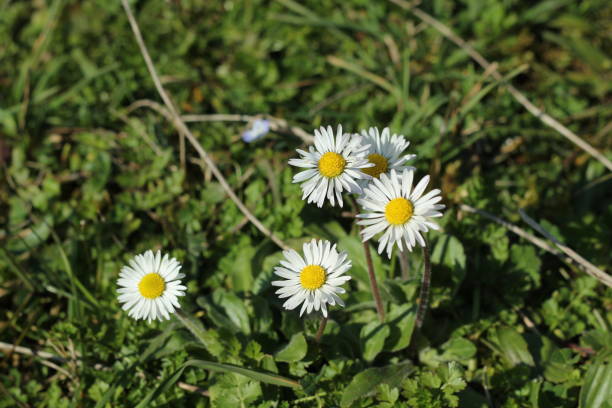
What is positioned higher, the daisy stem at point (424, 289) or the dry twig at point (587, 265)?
the dry twig at point (587, 265)

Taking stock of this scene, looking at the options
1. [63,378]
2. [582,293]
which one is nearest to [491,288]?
[582,293]

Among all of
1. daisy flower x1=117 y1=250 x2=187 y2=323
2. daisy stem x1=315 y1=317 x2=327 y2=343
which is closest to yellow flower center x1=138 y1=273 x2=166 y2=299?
daisy flower x1=117 y1=250 x2=187 y2=323

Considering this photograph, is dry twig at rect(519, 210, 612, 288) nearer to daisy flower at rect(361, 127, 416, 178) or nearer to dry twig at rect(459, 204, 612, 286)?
dry twig at rect(459, 204, 612, 286)

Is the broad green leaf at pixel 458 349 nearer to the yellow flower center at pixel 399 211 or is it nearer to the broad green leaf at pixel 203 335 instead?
the yellow flower center at pixel 399 211

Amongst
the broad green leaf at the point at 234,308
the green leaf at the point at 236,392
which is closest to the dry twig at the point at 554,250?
the broad green leaf at the point at 234,308

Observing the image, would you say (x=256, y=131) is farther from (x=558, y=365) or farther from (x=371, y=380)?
(x=558, y=365)

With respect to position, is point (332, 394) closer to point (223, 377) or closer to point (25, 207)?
point (223, 377)

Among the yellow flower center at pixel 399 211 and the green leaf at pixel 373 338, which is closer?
the yellow flower center at pixel 399 211

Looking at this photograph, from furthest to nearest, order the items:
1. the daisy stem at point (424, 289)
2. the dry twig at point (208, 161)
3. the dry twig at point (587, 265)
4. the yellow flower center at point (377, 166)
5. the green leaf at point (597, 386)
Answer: the dry twig at point (208, 161) → the dry twig at point (587, 265) → the green leaf at point (597, 386) → the yellow flower center at point (377, 166) → the daisy stem at point (424, 289)
